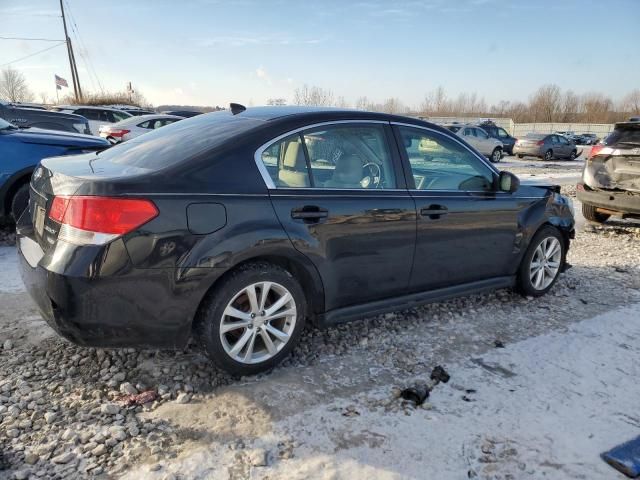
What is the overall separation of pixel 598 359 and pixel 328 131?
8.29 ft

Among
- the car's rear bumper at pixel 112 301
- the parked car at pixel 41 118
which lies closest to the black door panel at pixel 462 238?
the car's rear bumper at pixel 112 301

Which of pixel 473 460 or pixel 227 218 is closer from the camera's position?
pixel 473 460

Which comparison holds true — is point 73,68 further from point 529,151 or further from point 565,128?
point 565,128

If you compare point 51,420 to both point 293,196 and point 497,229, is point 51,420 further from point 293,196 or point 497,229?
point 497,229

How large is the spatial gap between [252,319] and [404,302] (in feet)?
4.10

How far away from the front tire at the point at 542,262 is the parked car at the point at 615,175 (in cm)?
333

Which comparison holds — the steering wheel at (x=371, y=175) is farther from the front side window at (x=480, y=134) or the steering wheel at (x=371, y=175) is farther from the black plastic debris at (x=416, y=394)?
the front side window at (x=480, y=134)

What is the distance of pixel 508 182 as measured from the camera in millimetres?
4238

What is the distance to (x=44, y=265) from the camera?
8.88 feet

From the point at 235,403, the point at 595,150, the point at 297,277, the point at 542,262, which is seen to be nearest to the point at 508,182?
the point at 542,262

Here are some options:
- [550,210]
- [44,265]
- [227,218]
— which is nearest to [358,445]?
[227,218]

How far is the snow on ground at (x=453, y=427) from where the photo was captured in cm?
244

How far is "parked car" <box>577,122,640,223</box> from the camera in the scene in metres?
7.46

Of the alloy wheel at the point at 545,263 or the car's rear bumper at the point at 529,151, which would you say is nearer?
the alloy wheel at the point at 545,263
